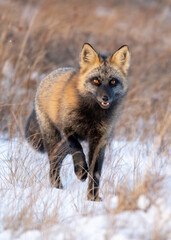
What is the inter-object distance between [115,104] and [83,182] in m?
1.09

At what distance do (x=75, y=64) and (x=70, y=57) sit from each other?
197 cm

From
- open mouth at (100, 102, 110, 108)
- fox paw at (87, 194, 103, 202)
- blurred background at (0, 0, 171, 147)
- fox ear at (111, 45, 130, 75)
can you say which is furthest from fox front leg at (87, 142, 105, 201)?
fox ear at (111, 45, 130, 75)

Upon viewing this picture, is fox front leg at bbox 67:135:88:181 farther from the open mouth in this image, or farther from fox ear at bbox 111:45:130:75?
fox ear at bbox 111:45:130:75

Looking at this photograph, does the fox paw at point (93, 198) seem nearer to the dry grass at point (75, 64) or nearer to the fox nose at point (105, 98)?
the dry grass at point (75, 64)

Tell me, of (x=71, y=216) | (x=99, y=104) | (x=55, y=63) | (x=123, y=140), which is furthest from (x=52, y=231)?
(x=55, y=63)

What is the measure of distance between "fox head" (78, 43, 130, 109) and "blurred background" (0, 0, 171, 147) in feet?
2.45

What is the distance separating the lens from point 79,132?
466 cm

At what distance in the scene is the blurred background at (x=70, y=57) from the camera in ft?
21.8

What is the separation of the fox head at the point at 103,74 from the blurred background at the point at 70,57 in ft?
2.45

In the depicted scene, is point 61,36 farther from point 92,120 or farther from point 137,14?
point 92,120

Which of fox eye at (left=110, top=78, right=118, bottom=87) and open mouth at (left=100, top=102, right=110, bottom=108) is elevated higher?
fox eye at (left=110, top=78, right=118, bottom=87)

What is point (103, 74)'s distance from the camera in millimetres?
4762

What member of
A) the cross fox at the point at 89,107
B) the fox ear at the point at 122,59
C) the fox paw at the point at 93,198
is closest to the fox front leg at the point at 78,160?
the cross fox at the point at 89,107

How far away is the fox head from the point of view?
4.66 metres
